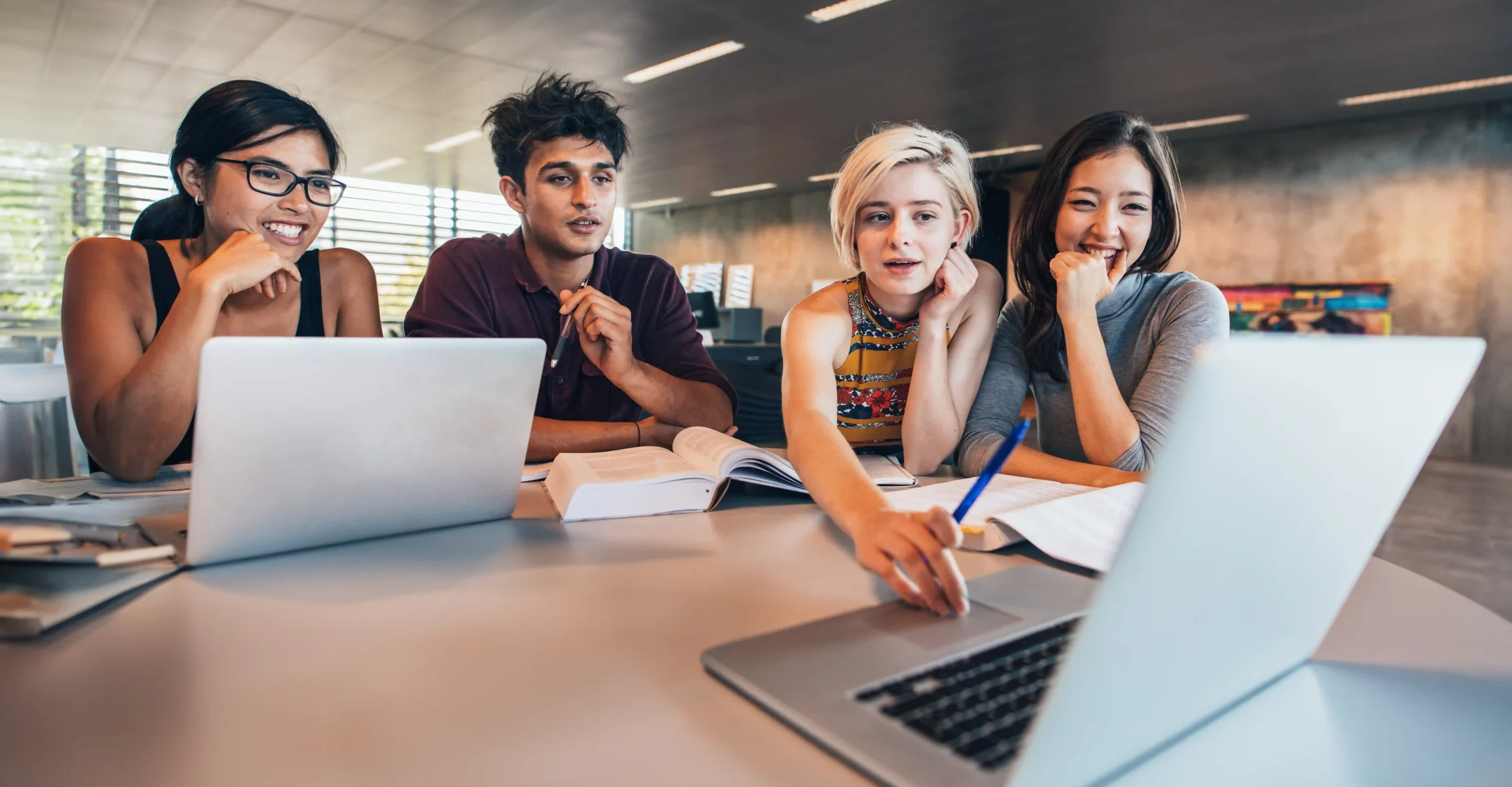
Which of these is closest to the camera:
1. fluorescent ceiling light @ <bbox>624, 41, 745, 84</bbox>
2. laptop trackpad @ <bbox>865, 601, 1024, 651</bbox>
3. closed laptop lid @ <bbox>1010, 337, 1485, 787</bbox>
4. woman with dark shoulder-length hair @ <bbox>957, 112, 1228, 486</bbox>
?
closed laptop lid @ <bbox>1010, 337, 1485, 787</bbox>

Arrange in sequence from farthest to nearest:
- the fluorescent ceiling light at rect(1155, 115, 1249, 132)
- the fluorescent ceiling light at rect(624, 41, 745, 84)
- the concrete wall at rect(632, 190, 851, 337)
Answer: the concrete wall at rect(632, 190, 851, 337)
the fluorescent ceiling light at rect(1155, 115, 1249, 132)
the fluorescent ceiling light at rect(624, 41, 745, 84)

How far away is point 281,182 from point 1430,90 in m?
8.24

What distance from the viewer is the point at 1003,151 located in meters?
8.73

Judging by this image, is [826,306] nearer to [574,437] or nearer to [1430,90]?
[574,437]

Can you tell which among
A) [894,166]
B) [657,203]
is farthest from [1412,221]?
[657,203]

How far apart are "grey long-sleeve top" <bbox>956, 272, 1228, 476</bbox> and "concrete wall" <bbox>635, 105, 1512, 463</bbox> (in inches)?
258

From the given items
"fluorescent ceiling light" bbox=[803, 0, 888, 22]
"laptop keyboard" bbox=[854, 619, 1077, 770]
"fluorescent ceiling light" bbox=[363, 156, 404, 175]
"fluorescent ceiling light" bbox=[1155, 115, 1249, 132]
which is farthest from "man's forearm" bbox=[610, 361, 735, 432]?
"fluorescent ceiling light" bbox=[363, 156, 404, 175]

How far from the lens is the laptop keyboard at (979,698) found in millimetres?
425

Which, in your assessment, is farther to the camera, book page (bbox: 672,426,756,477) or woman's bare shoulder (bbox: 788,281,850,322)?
woman's bare shoulder (bbox: 788,281,850,322)

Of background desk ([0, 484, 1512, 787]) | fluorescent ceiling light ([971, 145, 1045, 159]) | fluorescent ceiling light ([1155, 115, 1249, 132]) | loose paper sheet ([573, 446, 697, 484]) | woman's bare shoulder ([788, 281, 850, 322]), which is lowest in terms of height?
background desk ([0, 484, 1512, 787])

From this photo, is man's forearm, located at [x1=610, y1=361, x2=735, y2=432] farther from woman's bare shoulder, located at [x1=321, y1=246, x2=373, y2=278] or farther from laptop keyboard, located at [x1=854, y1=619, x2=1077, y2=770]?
laptop keyboard, located at [x1=854, y1=619, x2=1077, y2=770]

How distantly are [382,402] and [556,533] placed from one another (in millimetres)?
255

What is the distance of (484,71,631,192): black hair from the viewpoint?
5.84 ft

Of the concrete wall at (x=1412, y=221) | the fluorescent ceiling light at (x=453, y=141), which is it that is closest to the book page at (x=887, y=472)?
the fluorescent ceiling light at (x=453, y=141)
